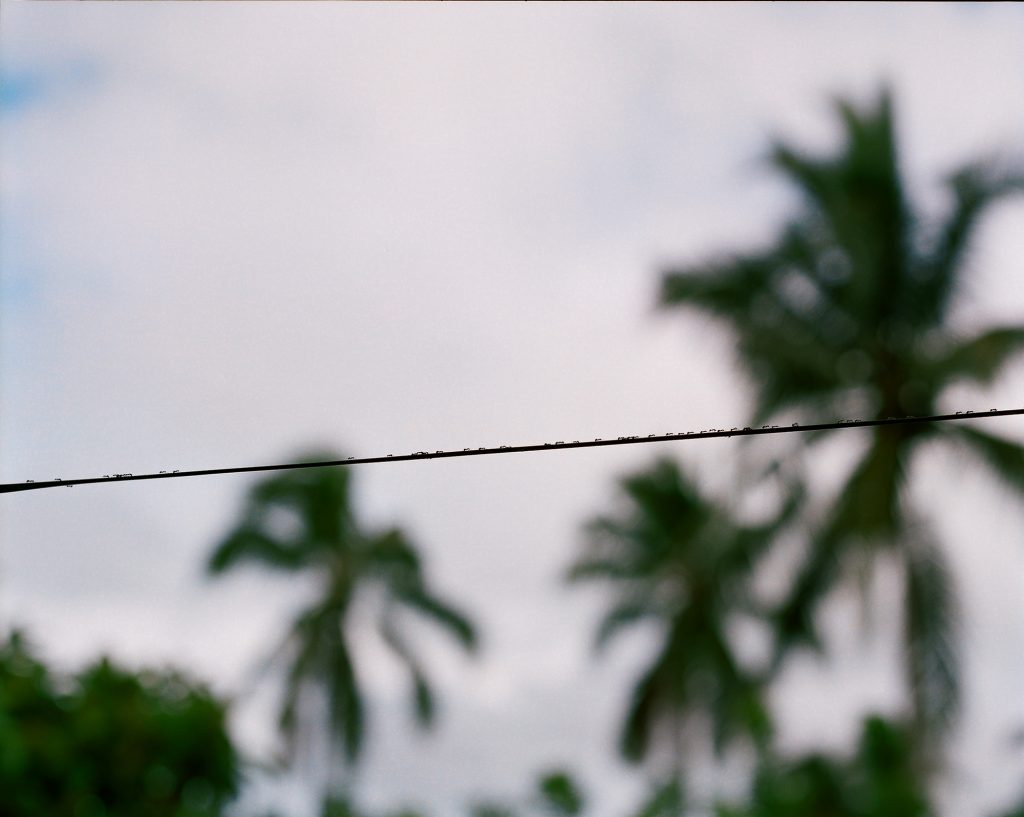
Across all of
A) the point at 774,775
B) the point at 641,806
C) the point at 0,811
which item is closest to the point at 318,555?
the point at 641,806

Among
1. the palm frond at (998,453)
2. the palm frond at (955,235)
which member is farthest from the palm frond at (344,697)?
the palm frond at (955,235)

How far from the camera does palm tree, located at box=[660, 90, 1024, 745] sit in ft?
32.3

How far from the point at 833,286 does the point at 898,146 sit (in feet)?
4.15

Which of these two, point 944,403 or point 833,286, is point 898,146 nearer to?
point 833,286

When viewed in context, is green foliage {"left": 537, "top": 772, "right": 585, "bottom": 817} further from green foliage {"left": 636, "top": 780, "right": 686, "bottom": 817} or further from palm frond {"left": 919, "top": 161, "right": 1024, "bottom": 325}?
palm frond {"left": 919, "top": 161, "right": 1024, "bottom": 325}

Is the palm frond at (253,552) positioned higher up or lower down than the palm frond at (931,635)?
higher up

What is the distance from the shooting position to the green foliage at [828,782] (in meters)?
10.3

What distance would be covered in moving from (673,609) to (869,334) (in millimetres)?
3666

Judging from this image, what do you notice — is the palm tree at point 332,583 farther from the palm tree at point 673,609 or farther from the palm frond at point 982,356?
the palm frond at point 982,356

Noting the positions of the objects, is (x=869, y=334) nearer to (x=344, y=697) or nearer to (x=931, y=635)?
(x=931, y=635)

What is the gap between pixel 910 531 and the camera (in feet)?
33.0

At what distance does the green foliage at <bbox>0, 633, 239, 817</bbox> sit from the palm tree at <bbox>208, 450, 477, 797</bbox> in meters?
5.88

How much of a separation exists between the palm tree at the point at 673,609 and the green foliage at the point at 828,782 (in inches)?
14.0

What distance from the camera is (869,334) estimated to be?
1043 centimetres
